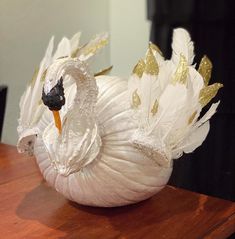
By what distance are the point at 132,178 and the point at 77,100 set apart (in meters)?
0.15

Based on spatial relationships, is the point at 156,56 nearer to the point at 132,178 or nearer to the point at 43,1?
the point at 132,178

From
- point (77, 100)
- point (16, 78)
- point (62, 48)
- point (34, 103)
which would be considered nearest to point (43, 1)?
point (16, 78)

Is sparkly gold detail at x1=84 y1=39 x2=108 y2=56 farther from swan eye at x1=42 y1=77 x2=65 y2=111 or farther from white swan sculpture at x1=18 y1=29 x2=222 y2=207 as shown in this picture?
swan eye at x1=42 y1=77 x2=65 y2=111

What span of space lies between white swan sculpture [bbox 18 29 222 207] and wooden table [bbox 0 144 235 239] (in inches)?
1.3

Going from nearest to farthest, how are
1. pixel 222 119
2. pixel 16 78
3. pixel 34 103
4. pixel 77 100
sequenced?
1. pixel 77 100
2. pixel 34 103
3. pixel 222 119
4. pixel 16 78

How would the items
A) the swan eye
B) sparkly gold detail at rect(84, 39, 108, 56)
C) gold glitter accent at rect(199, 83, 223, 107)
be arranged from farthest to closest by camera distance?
sparkly gold detail at rect(84, 39, 108, 56) < gold glitter accent at rect(199, 83, 223, 107) < the swan eye

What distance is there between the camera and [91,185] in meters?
0.65

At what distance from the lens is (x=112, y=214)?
707mm

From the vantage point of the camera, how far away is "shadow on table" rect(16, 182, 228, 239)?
0.66m

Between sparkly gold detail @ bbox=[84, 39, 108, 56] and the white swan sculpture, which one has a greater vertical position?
sparkly gold detail @ bbox=[84, 39, 108, 56]

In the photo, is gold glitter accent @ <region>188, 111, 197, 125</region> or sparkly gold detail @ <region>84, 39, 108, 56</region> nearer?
gold glitter accent @ <region>188, 111, 197, 125</region>

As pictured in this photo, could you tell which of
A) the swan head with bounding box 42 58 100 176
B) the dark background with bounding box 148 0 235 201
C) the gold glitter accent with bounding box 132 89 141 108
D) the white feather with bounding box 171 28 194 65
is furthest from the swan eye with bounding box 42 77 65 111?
the dark background with bounding box 148 0 235 201

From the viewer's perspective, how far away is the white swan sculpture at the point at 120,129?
61cm

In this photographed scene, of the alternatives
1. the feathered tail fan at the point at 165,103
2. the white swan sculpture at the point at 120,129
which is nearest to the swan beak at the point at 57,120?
the white swan sculpture at the point at 120,129
